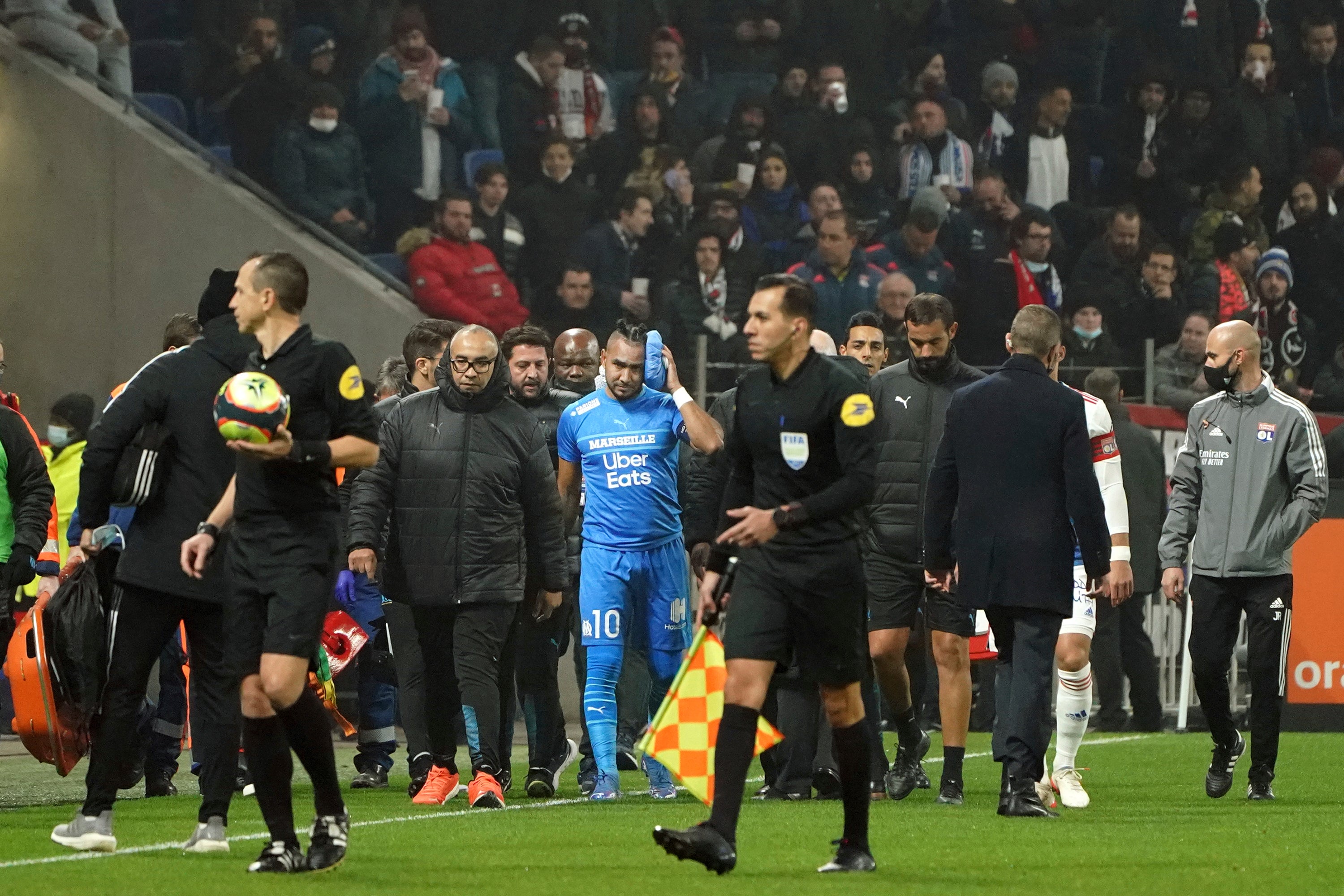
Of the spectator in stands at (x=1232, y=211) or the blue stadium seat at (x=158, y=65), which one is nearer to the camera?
the spectator in stands at (x=1232, y=211)

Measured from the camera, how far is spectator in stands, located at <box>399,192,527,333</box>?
56.3 ft

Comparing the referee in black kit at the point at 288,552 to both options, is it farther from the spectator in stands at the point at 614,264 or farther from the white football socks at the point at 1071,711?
the spectator in stands at the point at 614,264

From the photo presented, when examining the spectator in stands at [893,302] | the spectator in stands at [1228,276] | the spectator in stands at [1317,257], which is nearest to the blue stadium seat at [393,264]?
the spectator in stands at [893,302]

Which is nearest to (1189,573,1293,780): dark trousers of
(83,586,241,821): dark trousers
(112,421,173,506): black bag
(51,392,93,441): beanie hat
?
(83,586,241,821): dark trousers

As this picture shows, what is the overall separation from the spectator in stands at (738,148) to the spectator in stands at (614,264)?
38.3 inches

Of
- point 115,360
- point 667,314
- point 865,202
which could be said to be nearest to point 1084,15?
point 865,202

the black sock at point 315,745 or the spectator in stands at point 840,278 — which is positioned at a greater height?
the spectator in stands at point 840,278

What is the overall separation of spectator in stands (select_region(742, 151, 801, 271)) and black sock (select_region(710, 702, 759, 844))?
1192cm

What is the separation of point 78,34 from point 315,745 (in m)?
11.4

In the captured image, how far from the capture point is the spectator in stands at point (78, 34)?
1544cm

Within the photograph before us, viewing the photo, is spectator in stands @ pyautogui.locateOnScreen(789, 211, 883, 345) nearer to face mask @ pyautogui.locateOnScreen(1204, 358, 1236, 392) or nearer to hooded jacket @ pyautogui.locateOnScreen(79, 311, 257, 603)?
face mask @ pyautogui.locateOnScreen(1204, 358, 1236, 392)

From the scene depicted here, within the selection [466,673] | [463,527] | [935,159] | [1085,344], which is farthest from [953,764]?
[935,159]

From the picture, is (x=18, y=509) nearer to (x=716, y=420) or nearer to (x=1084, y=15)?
(x=716, y=420)

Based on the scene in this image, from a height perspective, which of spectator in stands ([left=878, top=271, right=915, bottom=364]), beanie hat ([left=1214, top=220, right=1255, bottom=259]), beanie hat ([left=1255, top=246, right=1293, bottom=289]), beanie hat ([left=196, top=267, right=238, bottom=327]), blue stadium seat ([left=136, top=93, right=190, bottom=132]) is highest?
blue stadium seat ([left=136, top=93, right=190, bottom=132])
